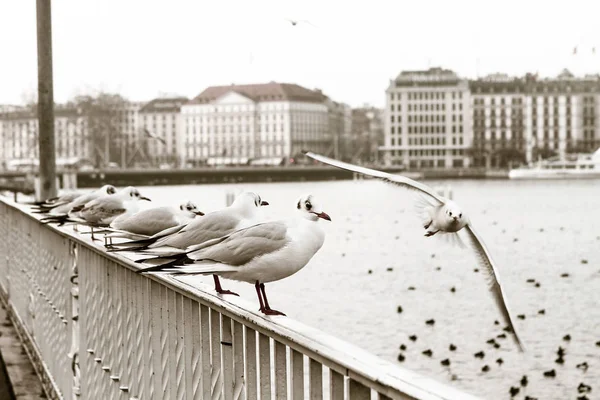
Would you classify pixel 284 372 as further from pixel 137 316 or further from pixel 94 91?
pixel 94 91

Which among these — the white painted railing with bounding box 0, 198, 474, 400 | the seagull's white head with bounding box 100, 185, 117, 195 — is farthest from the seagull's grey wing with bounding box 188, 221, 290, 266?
the seagull's white head with bounding box 100, 185, 117, 195

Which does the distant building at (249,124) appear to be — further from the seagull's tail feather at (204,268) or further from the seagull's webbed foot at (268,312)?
the seagull's webbed foot at (268,312)

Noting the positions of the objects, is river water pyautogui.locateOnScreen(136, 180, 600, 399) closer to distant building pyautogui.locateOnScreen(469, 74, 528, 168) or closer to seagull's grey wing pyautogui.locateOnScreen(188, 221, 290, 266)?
seagull's grey wing pyautogui.locateOnScreen(188, 221, 290, 266)

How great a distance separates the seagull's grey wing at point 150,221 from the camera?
5.00 metres

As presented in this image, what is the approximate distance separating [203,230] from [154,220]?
1128 millimetres

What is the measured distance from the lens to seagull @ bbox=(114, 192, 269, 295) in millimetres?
3939

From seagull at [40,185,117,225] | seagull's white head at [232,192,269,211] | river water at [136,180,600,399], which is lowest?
river water at [136,180,600,399]

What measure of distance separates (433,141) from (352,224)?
120443 millimetres

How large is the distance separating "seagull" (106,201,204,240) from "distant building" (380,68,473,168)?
171 m

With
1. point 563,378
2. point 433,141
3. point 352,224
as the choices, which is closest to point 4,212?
point 563,378

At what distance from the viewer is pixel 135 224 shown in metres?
5.05

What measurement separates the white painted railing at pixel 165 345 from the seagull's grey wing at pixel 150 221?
179 mm

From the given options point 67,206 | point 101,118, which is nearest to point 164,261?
point 67,206

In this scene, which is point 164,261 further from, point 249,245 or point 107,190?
point 107,190
